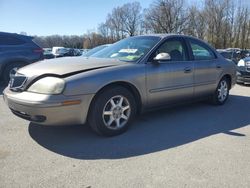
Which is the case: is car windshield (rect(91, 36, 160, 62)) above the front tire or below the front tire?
above

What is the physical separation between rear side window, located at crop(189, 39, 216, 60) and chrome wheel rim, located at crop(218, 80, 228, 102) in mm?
691

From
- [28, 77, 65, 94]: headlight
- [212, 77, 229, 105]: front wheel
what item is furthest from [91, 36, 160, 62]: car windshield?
[212, 77, 229, 105]: front wheel

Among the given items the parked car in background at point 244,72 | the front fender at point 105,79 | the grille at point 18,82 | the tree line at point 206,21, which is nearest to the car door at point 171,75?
the front fender at point 105,79

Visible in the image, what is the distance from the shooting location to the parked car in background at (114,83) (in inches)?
148

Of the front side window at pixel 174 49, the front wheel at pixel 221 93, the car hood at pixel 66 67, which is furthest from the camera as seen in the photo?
the front wheel at pixel 221 93

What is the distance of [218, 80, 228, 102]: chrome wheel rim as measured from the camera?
6417mm

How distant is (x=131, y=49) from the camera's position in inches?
198

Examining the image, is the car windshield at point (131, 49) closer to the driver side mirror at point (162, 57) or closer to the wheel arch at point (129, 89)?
the driver side mirror at point (162, 57)

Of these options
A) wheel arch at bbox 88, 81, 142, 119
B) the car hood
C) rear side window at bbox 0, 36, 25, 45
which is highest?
rear side window at bbox 0, 36, 25, 45

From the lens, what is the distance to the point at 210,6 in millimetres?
53219

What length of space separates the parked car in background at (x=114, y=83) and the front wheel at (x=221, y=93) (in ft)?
1.53

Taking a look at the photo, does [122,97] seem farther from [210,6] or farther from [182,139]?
[210,6]

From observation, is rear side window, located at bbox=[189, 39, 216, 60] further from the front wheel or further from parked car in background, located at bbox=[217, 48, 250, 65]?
parked car in background, located at bbox=[217, 48, 250, 65]

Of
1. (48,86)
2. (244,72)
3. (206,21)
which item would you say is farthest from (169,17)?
(48,86)
